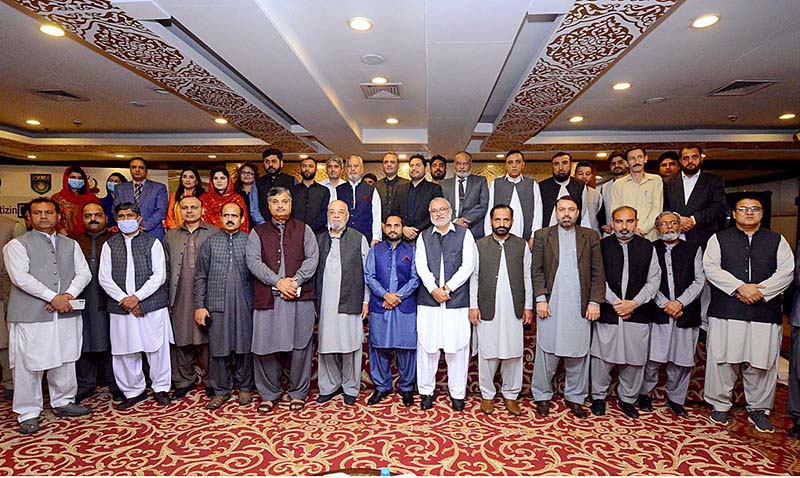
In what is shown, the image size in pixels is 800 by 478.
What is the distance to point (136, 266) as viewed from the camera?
395 cm

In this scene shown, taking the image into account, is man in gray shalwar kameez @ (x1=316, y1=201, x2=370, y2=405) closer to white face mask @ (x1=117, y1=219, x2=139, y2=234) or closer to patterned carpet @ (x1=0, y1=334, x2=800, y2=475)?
patterned carpet @ (x1=0, y1=334, x2=800, y2=475)

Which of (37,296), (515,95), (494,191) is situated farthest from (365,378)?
(515,95)

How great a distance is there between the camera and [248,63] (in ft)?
14.7

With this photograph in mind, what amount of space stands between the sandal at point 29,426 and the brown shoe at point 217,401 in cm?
129

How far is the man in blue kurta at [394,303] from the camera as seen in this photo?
4.00 metres

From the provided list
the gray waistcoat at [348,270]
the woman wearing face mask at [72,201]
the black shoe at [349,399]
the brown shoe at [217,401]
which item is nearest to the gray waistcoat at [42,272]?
the woman wearing face mask at [72,201]

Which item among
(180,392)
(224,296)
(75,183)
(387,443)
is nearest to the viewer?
(387,443)

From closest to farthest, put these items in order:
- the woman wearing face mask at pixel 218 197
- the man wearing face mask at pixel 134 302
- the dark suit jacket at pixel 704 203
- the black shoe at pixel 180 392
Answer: the man wearing face mask at pixel 134 302 < the black shoe at pixel 180 392 < the dark suit jacket at pixel 704 203 < the woman wearing face mask at pixel 218 197

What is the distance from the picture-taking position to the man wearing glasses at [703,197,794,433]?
353 cm

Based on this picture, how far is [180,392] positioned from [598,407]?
12.7 feet

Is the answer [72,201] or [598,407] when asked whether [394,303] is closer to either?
[598,407]

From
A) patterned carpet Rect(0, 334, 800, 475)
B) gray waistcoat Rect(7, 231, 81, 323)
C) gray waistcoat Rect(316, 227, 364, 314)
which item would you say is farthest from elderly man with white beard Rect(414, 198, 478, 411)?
gray waistcoat Rect(7, 231, 81, 323)

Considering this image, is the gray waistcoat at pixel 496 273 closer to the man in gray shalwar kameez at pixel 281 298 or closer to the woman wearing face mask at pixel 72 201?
the man in gray shalwar kameez at pixel 281 298

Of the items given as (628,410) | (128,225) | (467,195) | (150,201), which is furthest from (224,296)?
(628,410)
